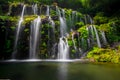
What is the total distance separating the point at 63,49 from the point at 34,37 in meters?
3.78

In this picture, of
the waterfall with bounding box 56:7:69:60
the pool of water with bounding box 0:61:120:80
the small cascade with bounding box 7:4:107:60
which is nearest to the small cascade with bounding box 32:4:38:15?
the small cascade with bounding box 7:4:107:60

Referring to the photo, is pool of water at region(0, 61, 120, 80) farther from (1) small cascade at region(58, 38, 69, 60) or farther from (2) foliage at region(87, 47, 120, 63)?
(1) small cascade at region(58, 38, 69, 60)

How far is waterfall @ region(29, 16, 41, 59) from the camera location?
26047 mm

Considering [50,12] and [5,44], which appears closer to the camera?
[5,44]

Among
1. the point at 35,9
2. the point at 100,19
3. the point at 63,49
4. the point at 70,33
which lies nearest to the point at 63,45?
the point at 63,49

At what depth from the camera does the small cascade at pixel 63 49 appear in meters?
25.9

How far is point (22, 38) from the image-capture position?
26797 mm

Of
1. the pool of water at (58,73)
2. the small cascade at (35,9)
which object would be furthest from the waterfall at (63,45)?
the pool of water at (58,73)

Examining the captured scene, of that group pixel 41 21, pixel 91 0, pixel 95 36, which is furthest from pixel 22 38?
pixel 91 0

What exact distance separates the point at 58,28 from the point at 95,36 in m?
4.71

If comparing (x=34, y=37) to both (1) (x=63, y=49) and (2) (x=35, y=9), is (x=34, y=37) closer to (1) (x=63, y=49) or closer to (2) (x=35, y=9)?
(1) (x=63, y=49)

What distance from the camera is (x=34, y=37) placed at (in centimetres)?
2703

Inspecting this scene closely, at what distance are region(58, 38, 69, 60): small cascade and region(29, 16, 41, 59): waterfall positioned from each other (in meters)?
2.65

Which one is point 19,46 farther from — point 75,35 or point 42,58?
point 75,35
